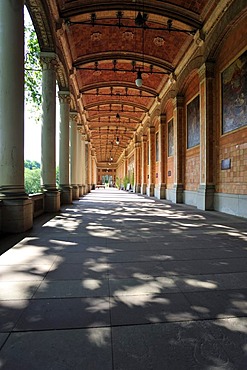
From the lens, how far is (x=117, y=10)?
10234 mm

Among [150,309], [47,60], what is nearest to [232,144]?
[47,60]

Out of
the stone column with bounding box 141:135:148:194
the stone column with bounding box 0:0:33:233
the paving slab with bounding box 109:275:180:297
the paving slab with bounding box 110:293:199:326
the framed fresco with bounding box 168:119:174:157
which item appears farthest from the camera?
the stone column with bounding box 141:135:148:194

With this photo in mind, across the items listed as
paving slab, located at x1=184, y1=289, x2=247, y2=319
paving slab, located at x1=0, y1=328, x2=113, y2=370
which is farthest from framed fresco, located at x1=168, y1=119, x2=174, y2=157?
paving slab, located at x1=0, y1=328, x2=113, y2=370

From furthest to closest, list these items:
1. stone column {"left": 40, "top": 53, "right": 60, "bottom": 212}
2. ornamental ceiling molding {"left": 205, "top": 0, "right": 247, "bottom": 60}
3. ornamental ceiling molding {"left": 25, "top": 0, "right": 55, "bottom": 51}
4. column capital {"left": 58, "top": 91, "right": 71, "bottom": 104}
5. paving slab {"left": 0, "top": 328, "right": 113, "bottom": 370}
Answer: column capital {"left": 58, "top": 91, "right": 71, "bottom": 104} < stone column {"left": 40, "top": 53, "right": 60, "bottom": 212} < ornamental ceiling molding {"left": 205, "top": 0, "right": 247, "bottom": 60} < ornamental ceiling molding {"left": 25, "top": 0, "right": 55, "bottom": 51} < paving slab {"left": 0, "top": 328, "right": 113, "bottom": 370}

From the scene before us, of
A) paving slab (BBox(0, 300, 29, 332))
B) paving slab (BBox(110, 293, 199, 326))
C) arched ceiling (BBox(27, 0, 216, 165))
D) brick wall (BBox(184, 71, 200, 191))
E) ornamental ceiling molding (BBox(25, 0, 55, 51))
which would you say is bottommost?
paving slab (BBox(110, 293, 199, 326))

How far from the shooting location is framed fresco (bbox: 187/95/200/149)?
41.4 feet

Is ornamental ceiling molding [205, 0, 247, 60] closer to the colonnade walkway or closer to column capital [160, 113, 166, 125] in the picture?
column capital [160, 113, 166, 125]

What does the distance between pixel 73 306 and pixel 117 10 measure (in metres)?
11.4

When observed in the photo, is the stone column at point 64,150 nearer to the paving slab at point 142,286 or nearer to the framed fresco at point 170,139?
the framed fresco at point 170,139

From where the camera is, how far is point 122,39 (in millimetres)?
12695

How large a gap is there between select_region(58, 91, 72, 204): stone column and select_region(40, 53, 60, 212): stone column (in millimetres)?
3090

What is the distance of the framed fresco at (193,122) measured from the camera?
12.6 m

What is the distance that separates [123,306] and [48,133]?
8.10 metres

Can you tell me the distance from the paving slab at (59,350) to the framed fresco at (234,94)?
8.56 meters
